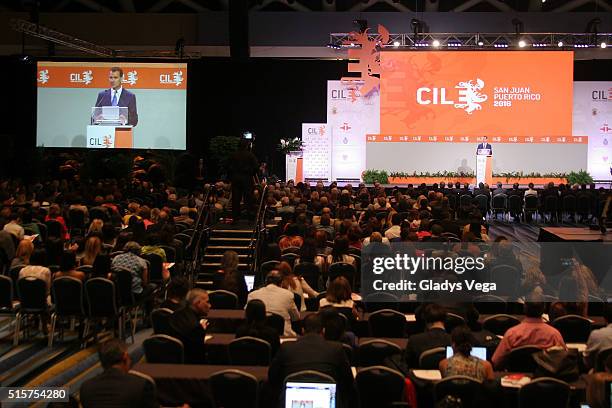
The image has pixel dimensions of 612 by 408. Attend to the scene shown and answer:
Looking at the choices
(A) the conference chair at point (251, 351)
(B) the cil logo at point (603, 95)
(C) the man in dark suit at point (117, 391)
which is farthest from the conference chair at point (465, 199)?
(C) the man in dark suit at point (117, 391)

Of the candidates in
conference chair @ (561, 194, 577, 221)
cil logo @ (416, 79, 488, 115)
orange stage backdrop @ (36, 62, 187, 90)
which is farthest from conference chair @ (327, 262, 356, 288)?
orange stage backdrop @ (36, 62, 187, 90)

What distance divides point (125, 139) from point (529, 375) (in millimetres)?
19532

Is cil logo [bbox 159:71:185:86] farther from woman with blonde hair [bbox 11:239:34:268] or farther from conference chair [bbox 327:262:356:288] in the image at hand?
conference chair [bbox 327:262:356:288]

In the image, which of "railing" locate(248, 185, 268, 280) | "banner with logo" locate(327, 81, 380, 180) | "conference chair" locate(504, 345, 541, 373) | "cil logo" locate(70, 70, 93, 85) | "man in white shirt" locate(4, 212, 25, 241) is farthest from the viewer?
"banner with logo" locate(327, 81, 380, 180)

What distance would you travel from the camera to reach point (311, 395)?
451 centimetres

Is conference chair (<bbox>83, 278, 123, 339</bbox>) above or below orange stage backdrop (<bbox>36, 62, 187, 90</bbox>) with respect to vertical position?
below

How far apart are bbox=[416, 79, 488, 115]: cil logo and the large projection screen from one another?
728cm

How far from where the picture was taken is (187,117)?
24750 mm

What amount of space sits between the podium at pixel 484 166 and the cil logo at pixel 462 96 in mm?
1296

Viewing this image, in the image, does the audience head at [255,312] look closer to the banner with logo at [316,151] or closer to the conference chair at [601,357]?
the conference chair at [601,357]

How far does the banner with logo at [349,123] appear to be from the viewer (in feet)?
82.0

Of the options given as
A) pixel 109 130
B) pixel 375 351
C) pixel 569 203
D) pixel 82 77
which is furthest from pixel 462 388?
pixel 82 77

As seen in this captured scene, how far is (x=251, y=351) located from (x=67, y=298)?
351 centimetres

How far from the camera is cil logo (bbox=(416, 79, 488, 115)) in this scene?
2303 cm
